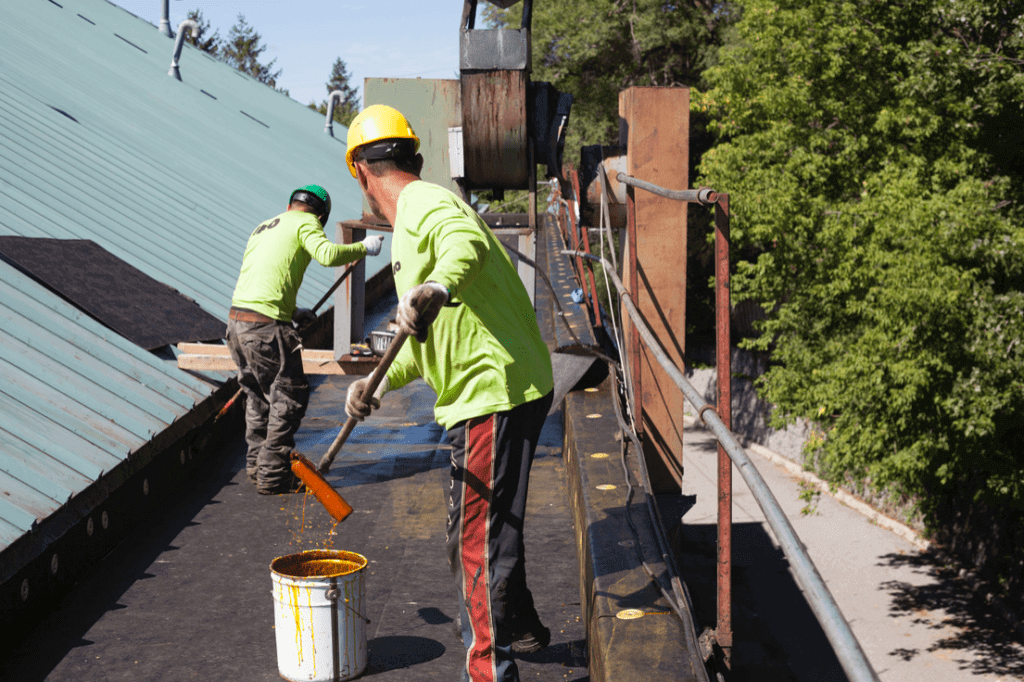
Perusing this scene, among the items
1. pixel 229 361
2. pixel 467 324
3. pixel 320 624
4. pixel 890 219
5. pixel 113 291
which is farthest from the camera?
pixel 890 219

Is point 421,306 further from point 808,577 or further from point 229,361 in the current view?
point 229,361

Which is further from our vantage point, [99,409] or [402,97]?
[402,97]

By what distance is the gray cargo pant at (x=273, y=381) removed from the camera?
5.61 m

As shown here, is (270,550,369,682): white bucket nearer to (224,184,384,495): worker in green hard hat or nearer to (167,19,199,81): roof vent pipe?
(224,184,384,495): worker in green hard hat

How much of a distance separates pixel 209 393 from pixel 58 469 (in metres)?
2.03

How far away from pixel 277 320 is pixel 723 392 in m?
3.45

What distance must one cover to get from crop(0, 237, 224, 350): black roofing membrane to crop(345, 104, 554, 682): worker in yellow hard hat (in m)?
3.93

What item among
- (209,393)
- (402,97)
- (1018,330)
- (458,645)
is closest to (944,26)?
(1018,330)

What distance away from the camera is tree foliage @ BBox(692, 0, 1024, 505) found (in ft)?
49.2

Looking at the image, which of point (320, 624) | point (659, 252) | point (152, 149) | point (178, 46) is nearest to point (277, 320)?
point (659, 252)

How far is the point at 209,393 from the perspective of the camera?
630 centimetres

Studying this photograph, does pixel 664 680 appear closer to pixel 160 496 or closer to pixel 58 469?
pixel 58 469

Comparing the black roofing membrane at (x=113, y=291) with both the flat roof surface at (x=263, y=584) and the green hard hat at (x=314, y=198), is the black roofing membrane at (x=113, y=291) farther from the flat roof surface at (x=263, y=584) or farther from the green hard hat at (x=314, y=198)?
the green hard hat at (x=314, y=198)

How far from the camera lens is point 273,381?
5.75m
